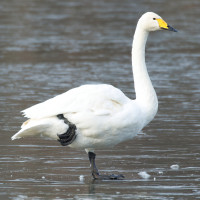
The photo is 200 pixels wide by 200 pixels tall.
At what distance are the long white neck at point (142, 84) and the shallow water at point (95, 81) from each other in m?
0.72

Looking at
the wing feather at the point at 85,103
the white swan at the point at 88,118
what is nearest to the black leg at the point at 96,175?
the white swan at the point at 88,118

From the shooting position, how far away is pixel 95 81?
50.4 ft

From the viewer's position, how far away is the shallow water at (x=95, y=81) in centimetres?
775

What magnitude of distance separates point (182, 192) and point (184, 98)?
626 cm

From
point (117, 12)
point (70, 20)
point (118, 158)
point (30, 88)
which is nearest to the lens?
point (118, 158)

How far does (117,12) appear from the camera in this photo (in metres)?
31.1

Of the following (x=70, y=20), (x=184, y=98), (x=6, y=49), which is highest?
(x=70, y=20)

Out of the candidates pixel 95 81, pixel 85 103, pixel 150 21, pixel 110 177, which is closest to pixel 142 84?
pixel 150 21

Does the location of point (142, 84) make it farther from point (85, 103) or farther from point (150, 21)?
point (85, 103)

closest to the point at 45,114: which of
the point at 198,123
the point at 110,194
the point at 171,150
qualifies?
the point at 110,194

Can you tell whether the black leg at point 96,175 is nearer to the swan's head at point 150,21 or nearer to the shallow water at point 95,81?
the shallow water at point 95,81

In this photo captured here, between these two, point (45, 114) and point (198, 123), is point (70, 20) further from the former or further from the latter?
point (45, 114)

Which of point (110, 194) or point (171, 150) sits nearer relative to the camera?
point (110, 194)

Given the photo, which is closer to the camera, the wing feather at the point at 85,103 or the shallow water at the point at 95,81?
the shallow water at the point at 95,81
